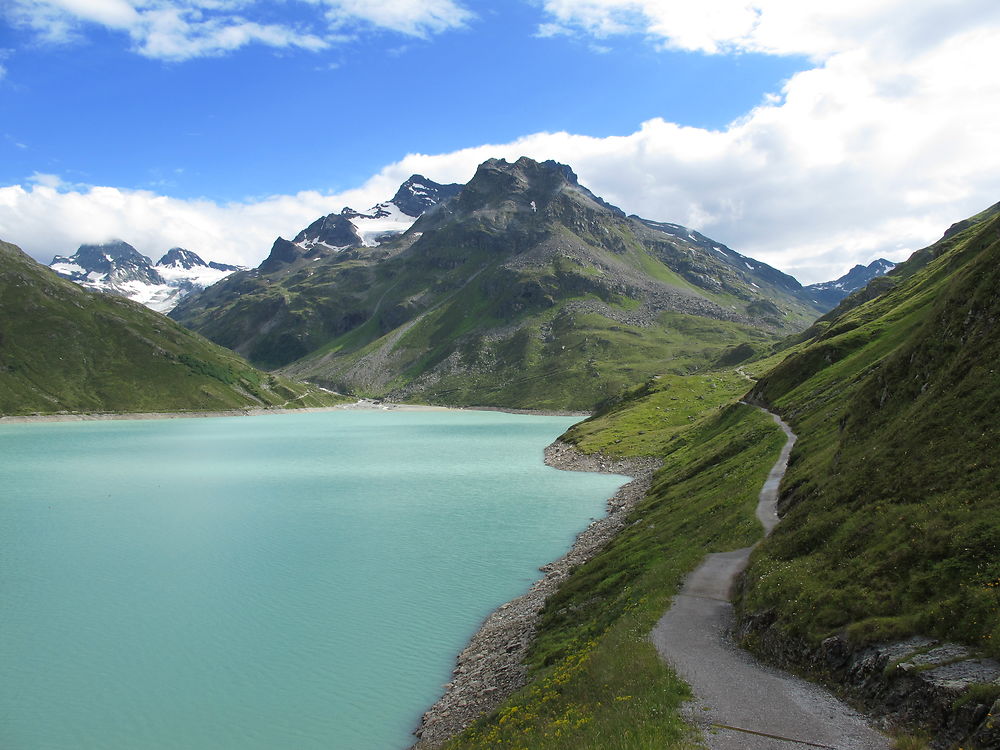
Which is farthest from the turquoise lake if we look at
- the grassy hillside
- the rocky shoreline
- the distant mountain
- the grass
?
the distant mountain

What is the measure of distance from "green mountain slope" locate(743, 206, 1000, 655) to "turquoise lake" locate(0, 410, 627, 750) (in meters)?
21.5

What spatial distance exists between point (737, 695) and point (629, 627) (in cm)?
870

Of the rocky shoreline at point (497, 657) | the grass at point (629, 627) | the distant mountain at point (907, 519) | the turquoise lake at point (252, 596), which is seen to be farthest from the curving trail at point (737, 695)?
the turquoise lake at point (252, 596)

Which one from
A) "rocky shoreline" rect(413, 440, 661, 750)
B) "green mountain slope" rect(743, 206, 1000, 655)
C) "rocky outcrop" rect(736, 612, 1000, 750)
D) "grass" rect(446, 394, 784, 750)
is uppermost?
"green mountain slope" rect(743, 206, 1000, 655)

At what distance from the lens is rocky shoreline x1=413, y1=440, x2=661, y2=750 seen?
102 feet

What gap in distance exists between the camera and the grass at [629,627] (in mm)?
20281

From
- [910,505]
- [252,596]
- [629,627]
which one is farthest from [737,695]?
[252,596]

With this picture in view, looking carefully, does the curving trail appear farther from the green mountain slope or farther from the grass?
the green mountain slope

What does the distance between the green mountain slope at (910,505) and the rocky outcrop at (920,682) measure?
72 centimetres

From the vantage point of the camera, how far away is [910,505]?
27.0 metres

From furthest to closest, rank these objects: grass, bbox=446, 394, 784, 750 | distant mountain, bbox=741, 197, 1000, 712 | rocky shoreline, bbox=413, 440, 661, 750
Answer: rocky shoreline, bbox=413, 440, 661, 750, distant mountain, bbox=741, 197, 1000, 712, grass, bbox=446, 394, 784, 750

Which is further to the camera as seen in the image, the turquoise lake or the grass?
the turquoise lake

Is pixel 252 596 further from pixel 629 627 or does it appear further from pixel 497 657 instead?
pixel 629 627

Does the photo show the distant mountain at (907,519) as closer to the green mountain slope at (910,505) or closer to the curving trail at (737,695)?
the green mountain slope at (910,505)
